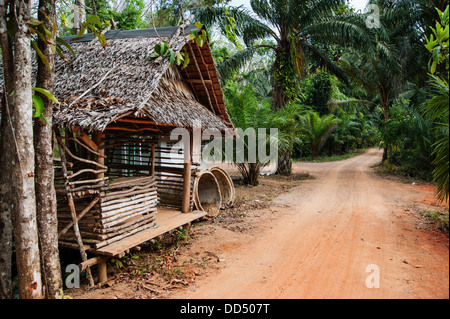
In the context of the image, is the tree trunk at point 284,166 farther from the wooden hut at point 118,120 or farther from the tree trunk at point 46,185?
the tree trunk at point 46,185

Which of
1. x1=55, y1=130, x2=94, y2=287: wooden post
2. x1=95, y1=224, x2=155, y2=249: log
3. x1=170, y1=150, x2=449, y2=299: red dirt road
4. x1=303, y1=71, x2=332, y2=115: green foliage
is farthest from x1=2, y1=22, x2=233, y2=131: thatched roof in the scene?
x1=303, y1=71, x2=332, y2=115: green foliage

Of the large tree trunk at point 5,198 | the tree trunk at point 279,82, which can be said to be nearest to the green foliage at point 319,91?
the tree trunk at point 279,82

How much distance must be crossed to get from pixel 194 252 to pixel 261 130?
6.12m

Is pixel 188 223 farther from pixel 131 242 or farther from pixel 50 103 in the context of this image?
pixel 50 103

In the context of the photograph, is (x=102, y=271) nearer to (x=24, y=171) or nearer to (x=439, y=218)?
(x=24, y=171)

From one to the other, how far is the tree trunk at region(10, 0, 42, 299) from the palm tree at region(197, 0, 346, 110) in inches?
351

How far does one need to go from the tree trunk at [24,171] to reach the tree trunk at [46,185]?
Result: 271mm

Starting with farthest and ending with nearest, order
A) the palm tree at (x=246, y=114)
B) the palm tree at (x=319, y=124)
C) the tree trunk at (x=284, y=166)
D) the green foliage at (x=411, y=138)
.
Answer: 1. the palm tree at (x=319, y=124)
2. the tree trunk at (x=284, y=166)
3. the green foliage at (x=411, y=138)
4. the palm tree at (x=246, y=114)

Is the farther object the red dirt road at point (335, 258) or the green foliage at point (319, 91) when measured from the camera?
the green foliage at point (319, 91)

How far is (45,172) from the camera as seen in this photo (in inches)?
137

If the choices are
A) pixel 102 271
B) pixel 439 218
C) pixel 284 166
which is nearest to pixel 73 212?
pixel 102 271

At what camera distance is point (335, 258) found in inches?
188

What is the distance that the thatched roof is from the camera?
14.2 feet

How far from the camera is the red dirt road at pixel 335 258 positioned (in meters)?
3.81
